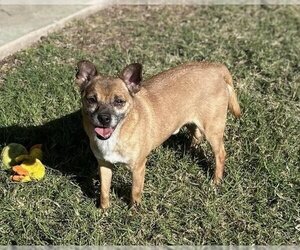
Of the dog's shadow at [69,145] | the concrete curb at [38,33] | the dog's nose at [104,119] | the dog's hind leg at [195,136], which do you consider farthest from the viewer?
the concrete curb at [38,33]

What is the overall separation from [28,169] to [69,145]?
24.0 inches

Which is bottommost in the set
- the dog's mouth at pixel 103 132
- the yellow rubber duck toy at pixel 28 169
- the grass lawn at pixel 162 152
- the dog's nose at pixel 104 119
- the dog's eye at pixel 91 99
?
the grass lawn at pixel 162 152

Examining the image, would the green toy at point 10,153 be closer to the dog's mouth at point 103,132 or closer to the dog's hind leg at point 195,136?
the dog's mouth at point 103,132

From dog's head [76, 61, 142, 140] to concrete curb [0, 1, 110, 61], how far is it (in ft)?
8.25

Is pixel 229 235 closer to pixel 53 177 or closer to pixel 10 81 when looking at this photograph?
pixel 53 177

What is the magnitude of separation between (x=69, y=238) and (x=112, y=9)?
4497 mm

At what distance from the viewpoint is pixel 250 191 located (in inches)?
187

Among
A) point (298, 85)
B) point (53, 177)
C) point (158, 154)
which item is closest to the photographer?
point (53, 177)

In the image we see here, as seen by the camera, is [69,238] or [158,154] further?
[158,154]

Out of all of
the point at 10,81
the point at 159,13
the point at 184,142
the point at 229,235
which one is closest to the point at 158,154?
the point at 184,142

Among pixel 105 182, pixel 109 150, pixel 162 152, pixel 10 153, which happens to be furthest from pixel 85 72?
pixel 162 152

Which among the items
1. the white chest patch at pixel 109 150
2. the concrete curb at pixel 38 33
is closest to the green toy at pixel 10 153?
the white chest patch at pixel 109 150

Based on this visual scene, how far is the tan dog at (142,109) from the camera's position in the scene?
3.96m

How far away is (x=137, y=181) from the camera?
4332 millimetres
